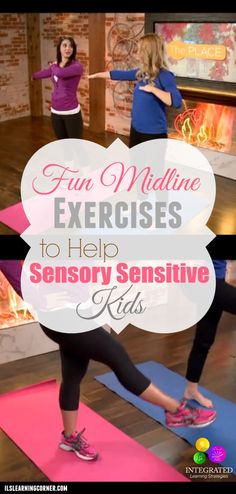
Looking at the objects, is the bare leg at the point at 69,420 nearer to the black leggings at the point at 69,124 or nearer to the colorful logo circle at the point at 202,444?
the colorful logo circle at the point at 202,444

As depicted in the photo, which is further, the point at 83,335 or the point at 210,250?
the point at 83,335

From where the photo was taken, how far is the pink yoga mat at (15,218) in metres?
3.46

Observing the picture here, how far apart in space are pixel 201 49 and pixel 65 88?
2.10 m

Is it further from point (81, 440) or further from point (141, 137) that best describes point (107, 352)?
point (141, 137)

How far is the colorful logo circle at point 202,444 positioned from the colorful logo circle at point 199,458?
2 centimetres

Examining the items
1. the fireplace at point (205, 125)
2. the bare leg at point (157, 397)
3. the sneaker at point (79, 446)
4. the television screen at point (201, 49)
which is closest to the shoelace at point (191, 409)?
the bare leg at point (157, 397)

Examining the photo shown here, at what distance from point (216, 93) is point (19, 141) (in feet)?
7.85

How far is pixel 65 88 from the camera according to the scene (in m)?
3.76

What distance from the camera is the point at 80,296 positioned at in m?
1.65

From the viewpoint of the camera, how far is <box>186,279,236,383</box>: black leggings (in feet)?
6.10

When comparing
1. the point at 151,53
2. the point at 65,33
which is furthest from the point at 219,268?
the point at 65,33

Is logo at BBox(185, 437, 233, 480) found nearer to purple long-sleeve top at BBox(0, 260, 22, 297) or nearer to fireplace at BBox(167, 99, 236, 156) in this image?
purple long-sleeve top at BBox(0, 260, 22, 297)

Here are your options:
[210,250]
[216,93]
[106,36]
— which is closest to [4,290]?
[210,250]
